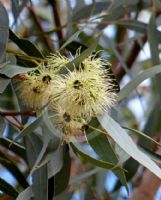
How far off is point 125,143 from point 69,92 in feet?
0.38

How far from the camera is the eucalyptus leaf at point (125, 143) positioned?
2.81 feet

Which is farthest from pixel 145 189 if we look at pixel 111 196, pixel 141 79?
pixel 141 79

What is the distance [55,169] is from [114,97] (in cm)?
15

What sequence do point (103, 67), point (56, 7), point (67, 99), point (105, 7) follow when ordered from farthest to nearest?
point (56, 7) < point (105, 7) < point (103, 67) < point (67, 99)

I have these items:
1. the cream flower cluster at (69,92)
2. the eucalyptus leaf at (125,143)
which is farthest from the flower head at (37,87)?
the eucalyptus leaf at (125,143)

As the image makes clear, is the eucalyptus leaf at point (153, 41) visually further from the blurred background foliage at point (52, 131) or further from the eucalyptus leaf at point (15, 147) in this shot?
the eucalyptus leaf at point (15, 147)

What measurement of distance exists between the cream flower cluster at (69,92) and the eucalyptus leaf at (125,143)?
0.03 m

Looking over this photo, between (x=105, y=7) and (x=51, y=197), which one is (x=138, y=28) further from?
(x=51, y=197)

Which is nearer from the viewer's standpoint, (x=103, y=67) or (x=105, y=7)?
(x=103, y=67)

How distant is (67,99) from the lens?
0.89 m

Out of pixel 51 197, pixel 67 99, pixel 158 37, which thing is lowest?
pixel 51 197

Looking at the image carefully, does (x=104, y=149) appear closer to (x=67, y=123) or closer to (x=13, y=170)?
(x=67, y=123)

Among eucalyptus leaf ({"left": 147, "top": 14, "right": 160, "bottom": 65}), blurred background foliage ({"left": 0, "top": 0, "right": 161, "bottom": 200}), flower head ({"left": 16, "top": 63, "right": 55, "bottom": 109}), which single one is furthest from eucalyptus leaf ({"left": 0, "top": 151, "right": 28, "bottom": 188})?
eucalyptus leaf ({"left": 147, "top": 14, "right": 160, "bottom": 65})

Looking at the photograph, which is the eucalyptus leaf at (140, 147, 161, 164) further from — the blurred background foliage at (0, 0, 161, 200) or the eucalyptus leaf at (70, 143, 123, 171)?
the eucalyptus leaf at (70, 143, 123, 171)
